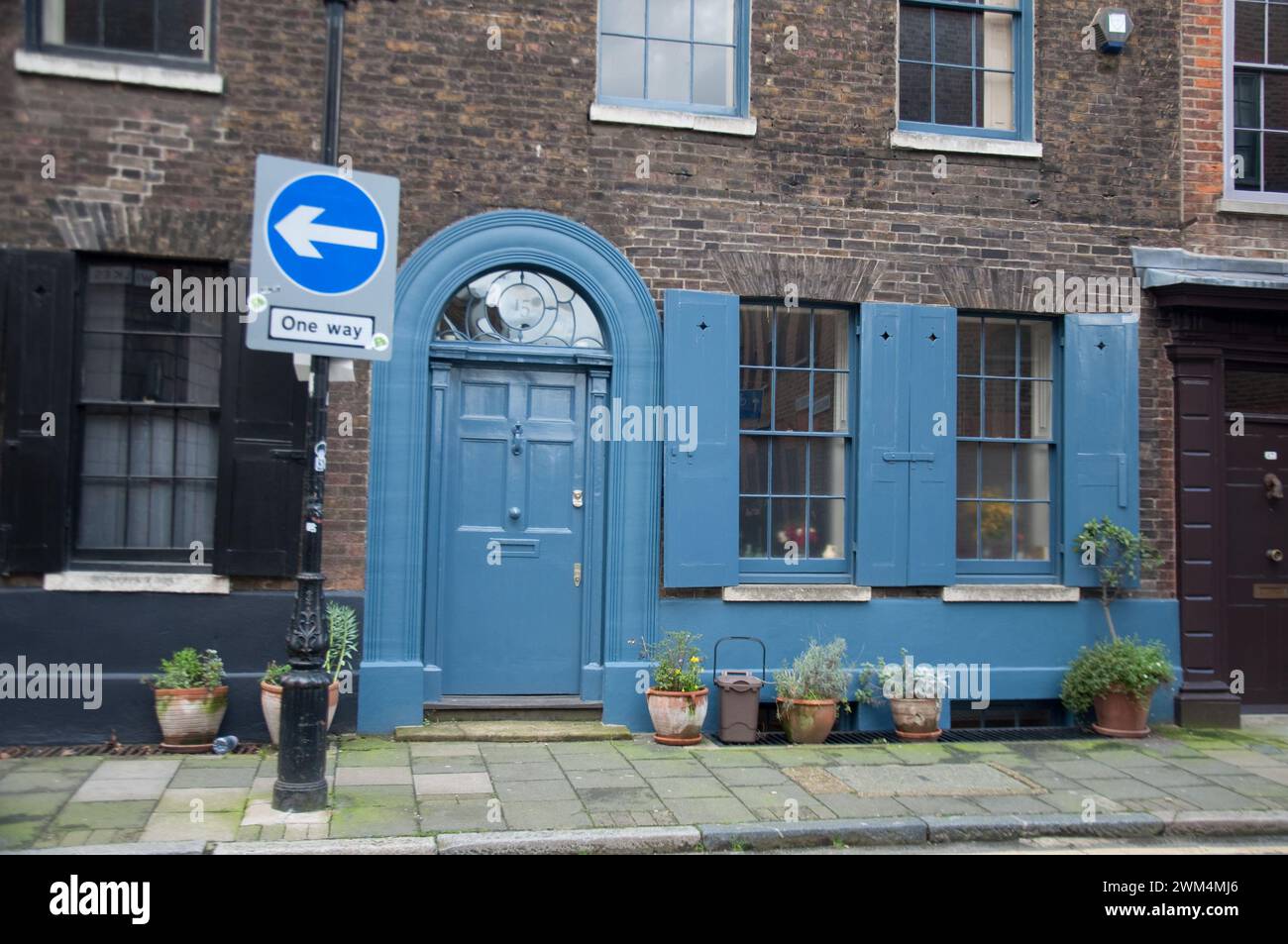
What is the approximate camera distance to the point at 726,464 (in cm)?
862

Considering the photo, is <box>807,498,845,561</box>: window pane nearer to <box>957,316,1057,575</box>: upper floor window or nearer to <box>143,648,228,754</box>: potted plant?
<box>957,316,1057,575</box>: upper floor window

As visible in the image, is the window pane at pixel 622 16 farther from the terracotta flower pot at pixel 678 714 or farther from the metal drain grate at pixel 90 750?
the metal drain grate at pixel 90 750

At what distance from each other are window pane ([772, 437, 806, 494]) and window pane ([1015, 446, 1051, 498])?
1920mm

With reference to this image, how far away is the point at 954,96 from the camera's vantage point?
9367mm

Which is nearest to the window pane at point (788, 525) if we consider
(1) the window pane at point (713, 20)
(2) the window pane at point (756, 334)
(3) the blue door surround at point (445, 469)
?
(3) the blue door surround at point (445, 469)

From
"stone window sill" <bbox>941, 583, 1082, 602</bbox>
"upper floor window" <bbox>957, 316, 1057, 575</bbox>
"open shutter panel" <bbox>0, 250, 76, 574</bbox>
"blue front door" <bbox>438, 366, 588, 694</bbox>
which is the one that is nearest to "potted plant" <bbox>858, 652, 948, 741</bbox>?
"stone window sill" <bbox>941, 583, 1082, 602</bbox>

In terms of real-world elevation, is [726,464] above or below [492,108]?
below

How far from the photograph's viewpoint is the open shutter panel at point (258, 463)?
7891 mm

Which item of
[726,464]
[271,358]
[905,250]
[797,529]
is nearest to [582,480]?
[726,464]

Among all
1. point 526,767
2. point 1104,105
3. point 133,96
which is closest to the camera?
point 526,767

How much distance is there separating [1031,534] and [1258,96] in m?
4.44

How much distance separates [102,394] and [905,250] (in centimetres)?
633

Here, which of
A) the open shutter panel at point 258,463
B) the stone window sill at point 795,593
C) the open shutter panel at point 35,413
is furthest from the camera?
the stone window sill at point 795,593
